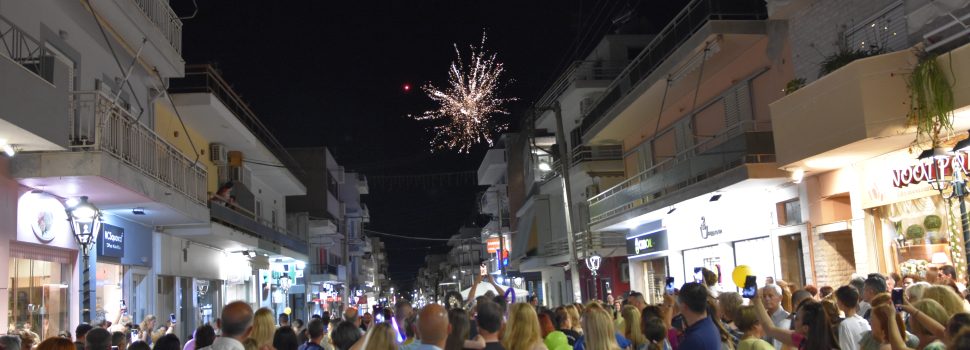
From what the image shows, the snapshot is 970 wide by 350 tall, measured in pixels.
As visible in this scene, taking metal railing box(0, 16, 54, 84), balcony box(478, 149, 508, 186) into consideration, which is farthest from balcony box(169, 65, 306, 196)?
balcony box(478, 149, 508, 186)

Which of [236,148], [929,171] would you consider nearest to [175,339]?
[929,171]

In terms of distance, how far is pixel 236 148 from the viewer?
30.4m

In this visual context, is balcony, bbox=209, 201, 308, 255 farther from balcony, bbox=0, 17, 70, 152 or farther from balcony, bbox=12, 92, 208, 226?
balcony, bbox=0, 17, 70, 152

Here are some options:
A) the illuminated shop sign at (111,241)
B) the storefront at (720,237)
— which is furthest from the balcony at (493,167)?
the illuminated shop sign at (111,241)

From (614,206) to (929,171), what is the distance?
16.3 m

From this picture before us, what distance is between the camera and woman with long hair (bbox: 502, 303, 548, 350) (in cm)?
729

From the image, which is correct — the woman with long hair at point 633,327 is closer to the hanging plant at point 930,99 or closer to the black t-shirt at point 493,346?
the black t-shirt at point 493,346

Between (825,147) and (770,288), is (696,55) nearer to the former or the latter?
(825,147)

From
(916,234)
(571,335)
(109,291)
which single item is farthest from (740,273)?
(109,291)

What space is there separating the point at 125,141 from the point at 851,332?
1341 cm

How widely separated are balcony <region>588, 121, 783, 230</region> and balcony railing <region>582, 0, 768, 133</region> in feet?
8.43

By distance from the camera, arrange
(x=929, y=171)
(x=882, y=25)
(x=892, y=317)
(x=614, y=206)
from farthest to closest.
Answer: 1. (x=614, y=206)
2. (x=882, y=25)
3. (x=929, y=171)
4. (x=892, y=317)

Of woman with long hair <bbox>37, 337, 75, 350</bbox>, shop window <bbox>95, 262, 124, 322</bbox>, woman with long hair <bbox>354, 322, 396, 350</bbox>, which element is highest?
shop window <bbox>95, 262, 124, 322</bbox>

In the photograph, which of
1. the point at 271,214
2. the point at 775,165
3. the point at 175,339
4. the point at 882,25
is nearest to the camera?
the point at 175,339
